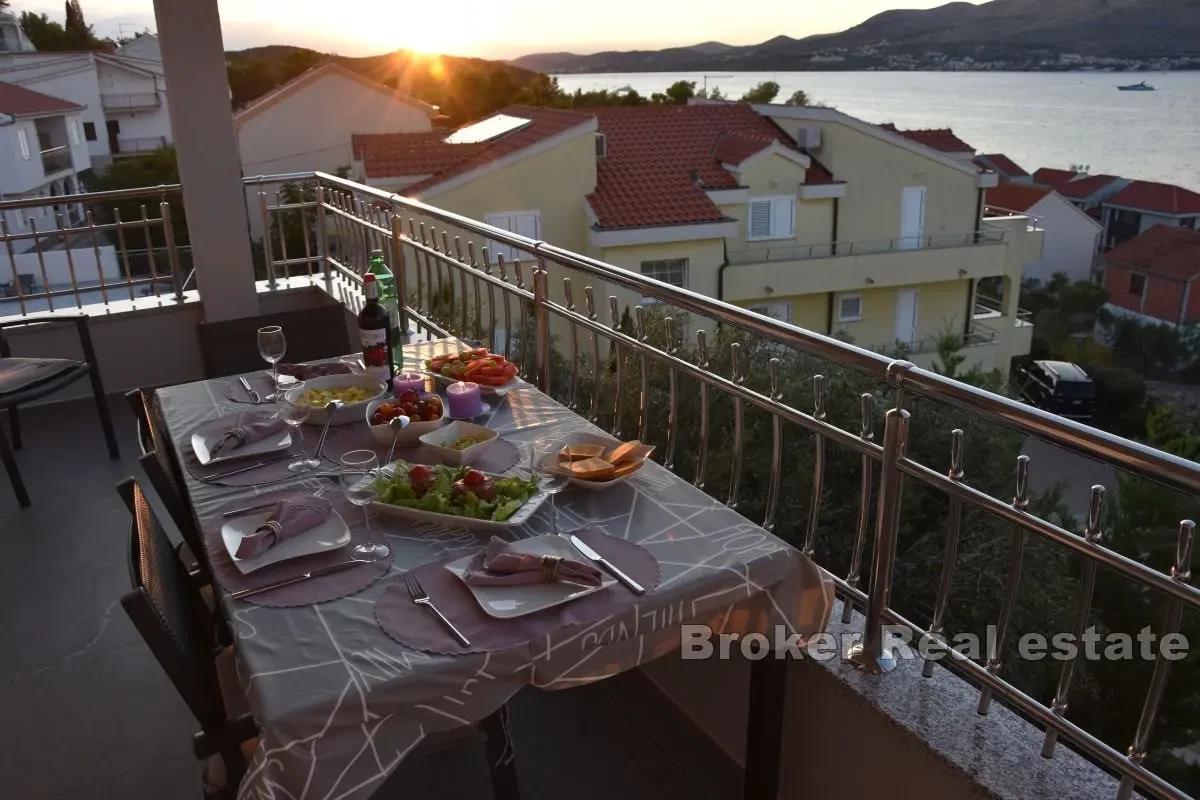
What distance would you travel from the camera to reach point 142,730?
2396 millimetres

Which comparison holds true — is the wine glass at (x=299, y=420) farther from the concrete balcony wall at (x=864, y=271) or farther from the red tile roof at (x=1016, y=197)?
the red tile roof at (x=1016, y=197)

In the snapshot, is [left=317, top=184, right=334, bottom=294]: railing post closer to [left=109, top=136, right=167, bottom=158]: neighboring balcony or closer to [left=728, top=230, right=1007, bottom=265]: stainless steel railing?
[left=728, top=230, right=1007, bottom=265]: stainless steel railing

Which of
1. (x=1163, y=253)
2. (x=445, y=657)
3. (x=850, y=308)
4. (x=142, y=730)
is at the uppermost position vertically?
(x=445, y=657)

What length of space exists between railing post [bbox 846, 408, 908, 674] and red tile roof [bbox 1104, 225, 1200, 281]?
101 feet

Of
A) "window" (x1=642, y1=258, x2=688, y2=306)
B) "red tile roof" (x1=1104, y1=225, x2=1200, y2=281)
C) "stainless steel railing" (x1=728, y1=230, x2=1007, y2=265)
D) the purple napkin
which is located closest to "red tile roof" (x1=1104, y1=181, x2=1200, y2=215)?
"red tile roof" (x1=1104, y1=225, x2=1200, y2=281)

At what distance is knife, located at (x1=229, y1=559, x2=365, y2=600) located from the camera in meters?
1.50

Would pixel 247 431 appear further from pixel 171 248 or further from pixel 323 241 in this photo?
pixel 323 241

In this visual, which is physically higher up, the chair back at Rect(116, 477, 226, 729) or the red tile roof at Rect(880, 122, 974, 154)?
the chair back at Rect(116, 477, 226, 729)

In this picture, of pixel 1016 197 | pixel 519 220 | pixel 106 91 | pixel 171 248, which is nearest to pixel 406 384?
pixel 171 248

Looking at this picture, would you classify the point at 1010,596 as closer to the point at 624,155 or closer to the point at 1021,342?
the point at 624,155

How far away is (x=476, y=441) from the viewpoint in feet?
6.75

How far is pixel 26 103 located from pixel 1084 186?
39014mm

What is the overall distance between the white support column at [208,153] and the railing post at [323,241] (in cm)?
54

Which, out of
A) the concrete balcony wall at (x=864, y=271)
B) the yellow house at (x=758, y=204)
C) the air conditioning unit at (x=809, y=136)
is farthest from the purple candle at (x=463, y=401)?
the air conditioning unit at (x=809, y=136)
